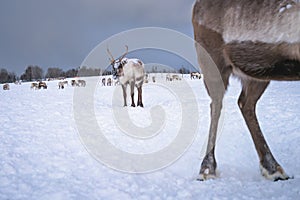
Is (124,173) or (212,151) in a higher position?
(212,151)

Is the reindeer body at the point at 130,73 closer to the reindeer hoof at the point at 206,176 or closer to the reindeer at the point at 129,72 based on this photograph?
the reindeer at the point at 129,72

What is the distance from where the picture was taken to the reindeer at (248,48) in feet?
8.45

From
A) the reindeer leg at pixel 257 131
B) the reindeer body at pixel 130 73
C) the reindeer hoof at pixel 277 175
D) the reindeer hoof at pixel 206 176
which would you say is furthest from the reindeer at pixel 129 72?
the reindeer hoof at pixel 277 175

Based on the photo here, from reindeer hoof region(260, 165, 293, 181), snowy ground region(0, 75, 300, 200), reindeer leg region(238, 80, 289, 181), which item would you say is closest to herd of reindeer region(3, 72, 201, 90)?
snowy ground region(0, 75, 300, 200)

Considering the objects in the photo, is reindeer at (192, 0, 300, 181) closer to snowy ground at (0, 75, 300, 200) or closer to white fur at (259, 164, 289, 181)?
white fur at (259, 164, 289, 181)

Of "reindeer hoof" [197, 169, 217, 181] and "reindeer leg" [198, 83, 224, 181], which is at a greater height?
"reindeer leg" [198, 83, 224, 181]

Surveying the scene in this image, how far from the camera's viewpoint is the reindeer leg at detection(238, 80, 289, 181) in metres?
3.22

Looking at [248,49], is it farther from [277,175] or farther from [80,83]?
[80,83]

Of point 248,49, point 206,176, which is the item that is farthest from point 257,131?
point 248,49

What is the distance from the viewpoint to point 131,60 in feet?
47.9

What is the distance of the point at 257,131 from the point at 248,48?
1.36 m

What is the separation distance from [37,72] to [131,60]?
89903 millimetres

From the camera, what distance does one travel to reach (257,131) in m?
3.65

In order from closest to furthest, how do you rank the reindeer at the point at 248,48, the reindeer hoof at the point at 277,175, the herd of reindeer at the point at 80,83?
1. the reindeer at the point at 248,48
2. the reindeer hoof at the point at 277,175
3. the herd of reindeer at the point at 80,83
